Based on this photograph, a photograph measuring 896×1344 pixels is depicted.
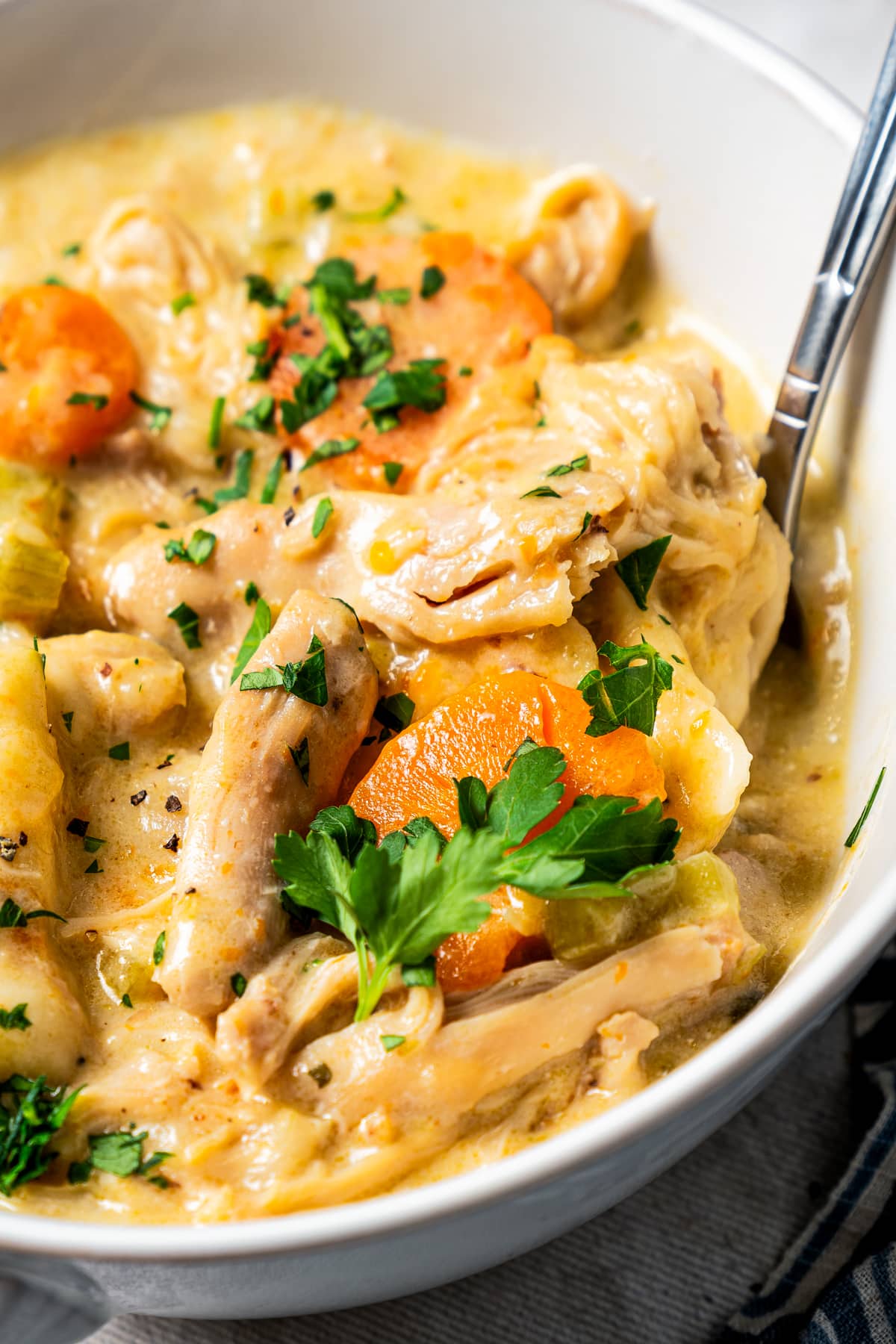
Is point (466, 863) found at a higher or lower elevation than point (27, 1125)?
higher

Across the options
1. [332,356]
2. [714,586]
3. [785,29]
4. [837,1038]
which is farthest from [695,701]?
[785,29]

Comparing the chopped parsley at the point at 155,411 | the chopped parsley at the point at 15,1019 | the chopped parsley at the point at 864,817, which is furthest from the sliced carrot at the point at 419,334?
the chopped parsley at the point at 15,1019

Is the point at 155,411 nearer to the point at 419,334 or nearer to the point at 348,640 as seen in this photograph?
the point at 419,334

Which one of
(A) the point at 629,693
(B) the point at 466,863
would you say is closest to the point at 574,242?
(A) the point at 629,693

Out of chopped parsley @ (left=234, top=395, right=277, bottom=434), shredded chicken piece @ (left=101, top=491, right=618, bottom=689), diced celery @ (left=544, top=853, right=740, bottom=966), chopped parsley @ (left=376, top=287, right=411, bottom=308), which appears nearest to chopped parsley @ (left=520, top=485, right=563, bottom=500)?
shredded chicken piece @ (left=101, top=491, right=618, bottom=689)

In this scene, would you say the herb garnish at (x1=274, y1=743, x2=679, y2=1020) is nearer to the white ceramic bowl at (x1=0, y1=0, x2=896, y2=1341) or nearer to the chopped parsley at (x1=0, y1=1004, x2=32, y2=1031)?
the white ceramic bowl at (x1=0, y1=0, x2=896, y2=1341)

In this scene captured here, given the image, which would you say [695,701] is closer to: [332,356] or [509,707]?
[509,707]
